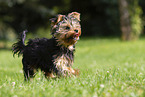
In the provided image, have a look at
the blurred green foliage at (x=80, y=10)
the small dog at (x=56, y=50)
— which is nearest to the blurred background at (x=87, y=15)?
the blurred green foliage at (x=80, y=10)

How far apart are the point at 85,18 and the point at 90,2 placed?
285 cm

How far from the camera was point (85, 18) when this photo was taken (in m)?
37.0

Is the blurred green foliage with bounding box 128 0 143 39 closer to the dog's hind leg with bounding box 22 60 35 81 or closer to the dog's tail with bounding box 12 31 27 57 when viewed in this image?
the dog's tail with bounding box 12 31 27 57

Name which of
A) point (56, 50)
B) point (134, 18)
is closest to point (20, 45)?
point (56, 50)

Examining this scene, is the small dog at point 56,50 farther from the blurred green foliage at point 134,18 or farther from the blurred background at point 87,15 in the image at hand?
the blurred green foliage at point 134,18

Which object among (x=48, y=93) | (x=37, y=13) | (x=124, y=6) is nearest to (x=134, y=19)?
(x=124, y=6)

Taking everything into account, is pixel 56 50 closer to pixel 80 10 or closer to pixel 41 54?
pixel 41 54

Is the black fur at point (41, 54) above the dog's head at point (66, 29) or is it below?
below

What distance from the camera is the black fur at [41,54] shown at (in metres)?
5.86

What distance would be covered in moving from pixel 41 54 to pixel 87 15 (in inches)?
1240

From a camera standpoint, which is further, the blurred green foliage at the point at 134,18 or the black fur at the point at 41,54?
the blurred green foliage at the point at 134,18

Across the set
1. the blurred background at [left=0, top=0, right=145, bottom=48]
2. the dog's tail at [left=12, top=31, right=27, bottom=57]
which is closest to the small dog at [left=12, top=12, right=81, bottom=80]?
the dog's tail at [left=12, top=31, right=27, bottom=57]

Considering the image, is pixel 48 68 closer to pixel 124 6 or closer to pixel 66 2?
pixel 124 6

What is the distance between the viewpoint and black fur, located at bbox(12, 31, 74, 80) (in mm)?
5859
